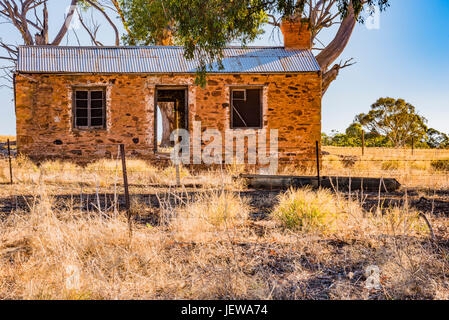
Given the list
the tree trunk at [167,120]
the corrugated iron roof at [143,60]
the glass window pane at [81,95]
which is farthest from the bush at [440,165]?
the tree trunk at [167,120]

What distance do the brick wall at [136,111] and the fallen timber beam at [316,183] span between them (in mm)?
4772

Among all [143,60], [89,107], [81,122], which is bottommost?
[81,122]

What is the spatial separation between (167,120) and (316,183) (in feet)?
54.7

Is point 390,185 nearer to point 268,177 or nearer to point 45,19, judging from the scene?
point 268,177

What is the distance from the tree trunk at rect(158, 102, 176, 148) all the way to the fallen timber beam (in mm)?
14235

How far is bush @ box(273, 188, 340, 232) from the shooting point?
5121 mm

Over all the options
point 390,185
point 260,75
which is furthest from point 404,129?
point 390,185

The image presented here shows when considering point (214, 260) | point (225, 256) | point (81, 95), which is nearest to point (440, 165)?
point (81, 95)

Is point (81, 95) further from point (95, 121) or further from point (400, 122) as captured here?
point (400, 122)

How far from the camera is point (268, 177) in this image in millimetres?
9297

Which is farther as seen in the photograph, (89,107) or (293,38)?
(293,38)

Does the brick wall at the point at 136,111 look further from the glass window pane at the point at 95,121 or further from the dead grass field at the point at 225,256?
the dead grass field at the point at 225,256

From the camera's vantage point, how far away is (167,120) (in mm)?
24266
